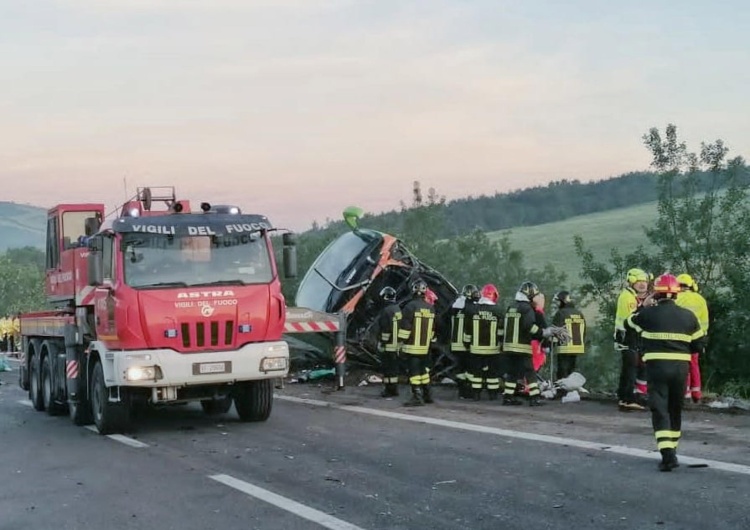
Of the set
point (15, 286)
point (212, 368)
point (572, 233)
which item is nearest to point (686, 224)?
point (212, 368)

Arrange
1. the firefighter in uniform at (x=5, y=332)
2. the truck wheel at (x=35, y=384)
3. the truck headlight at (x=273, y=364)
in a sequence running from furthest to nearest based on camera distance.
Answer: the firefighter in uniform at (x=5, y=332)
the truck wheel at (x=35, y=384)
the truck headlight at (x=273, y=364)

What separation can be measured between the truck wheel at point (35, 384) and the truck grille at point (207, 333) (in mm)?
5904

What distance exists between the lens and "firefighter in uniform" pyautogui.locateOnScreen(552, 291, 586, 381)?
49.3ft

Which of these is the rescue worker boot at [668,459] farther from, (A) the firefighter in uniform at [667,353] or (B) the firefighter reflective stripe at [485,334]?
(B) the firefighter reflective stripe at [485,334]

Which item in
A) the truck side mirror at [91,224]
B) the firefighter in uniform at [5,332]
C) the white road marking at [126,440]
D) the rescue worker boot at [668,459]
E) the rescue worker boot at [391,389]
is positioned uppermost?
the truck side mirror at [91,224]

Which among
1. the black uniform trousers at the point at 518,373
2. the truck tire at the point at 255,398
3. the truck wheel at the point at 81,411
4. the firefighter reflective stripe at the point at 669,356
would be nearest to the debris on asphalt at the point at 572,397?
the black uniform trousers at the point at 518,373

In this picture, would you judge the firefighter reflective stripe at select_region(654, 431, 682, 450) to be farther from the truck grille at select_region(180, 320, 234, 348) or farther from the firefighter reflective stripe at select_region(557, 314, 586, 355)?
the firefighter reflective stripe at select_region(557, 314, 586, 355)

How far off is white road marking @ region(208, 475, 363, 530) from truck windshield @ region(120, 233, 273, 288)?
11.4 feet

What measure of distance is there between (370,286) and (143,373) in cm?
726

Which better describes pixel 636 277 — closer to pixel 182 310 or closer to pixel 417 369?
pixel 417 369

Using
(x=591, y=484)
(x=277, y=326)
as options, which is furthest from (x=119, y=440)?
(x=591, y=484)

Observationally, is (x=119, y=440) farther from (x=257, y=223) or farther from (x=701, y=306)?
(x=701, y=306)

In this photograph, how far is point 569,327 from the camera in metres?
15.0

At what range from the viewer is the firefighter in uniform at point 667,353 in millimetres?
8719
